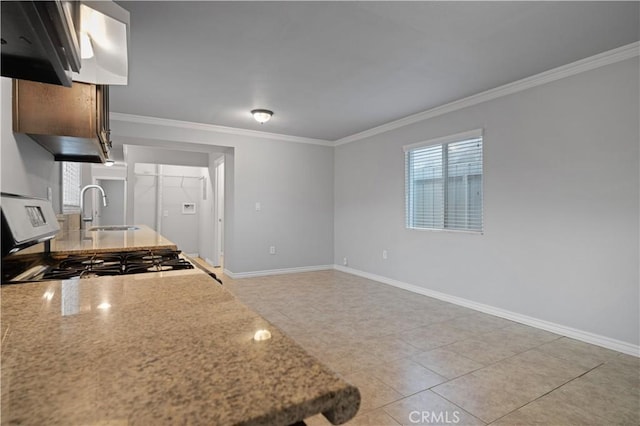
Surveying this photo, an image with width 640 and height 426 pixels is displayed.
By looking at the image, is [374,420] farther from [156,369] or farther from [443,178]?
[443,178]

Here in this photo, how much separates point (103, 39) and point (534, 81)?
3426 mm

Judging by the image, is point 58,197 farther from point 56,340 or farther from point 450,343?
point 450,343

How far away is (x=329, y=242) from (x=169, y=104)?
11.2 ft

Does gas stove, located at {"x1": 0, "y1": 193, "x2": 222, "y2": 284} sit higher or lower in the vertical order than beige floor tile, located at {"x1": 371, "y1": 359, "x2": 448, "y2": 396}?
higher

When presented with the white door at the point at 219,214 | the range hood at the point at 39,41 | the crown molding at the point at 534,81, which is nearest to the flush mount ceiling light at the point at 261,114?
the crown molding at the point at 534,81

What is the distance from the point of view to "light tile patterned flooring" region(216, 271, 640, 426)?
1.81 meters

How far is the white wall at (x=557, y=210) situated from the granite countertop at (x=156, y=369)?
3.15m

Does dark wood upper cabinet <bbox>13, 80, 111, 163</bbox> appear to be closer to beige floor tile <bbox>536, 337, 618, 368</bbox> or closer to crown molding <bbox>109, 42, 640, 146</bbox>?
crown molding <bbox>109, 42, 640, 146</bbox>

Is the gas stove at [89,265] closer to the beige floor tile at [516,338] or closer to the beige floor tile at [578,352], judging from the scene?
the beige floor tile at [516,338]

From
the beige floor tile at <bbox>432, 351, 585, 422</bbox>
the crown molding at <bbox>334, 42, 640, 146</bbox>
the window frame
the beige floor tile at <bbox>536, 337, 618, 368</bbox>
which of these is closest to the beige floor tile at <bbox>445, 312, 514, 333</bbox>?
the beige floor tile at <bbox>536, 337, 618, 368</bbox>

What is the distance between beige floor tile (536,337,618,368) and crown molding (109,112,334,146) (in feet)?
14.4

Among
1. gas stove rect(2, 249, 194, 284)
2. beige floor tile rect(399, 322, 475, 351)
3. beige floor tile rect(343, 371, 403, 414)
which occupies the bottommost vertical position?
beige floor tile rect(343, 371, 403, 414)

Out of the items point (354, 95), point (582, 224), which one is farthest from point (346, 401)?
point (354, 95)

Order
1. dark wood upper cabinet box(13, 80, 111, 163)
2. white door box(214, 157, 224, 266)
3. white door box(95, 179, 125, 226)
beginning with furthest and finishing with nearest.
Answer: white door box(95, 179, 125, 226)
white door box(214, 157, 224, 266)
dark wood upper cabinet box(13, 80, 111, 163)
